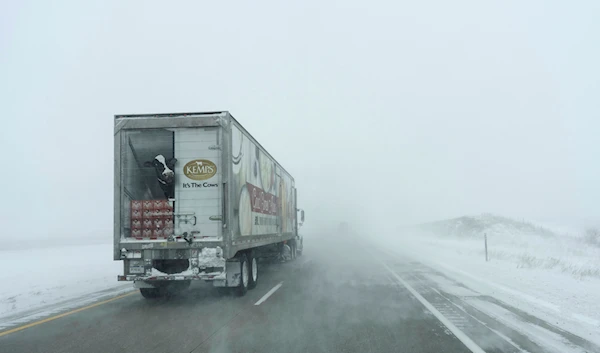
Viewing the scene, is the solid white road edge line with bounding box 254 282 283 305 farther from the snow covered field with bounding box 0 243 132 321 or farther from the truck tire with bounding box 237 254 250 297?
the snow covered field with bounding box 0 243 132 321

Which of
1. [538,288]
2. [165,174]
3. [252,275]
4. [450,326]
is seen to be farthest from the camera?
[252,275]

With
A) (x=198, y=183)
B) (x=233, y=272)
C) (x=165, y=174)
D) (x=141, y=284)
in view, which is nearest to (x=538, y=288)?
(x=233, y=272)

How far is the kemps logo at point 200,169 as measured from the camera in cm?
873

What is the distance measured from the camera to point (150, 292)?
31.2 feet

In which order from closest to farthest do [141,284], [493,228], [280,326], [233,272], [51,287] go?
1. [280,326]
2. [141,284]
3. [233,272]
4. [51,287]
5. [493,228]

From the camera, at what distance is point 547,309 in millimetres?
7938

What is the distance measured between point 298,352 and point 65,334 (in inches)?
A: 147

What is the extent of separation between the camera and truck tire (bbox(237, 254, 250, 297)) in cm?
962

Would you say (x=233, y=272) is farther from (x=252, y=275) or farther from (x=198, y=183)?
(x=198, y=183)

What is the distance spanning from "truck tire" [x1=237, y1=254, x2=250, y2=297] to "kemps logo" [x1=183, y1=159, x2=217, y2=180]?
88.0 inches

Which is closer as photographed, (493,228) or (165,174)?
(165,174)

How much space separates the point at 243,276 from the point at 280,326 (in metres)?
3.17

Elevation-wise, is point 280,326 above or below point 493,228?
above

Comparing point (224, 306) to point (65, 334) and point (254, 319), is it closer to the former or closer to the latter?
point (254, 319)
